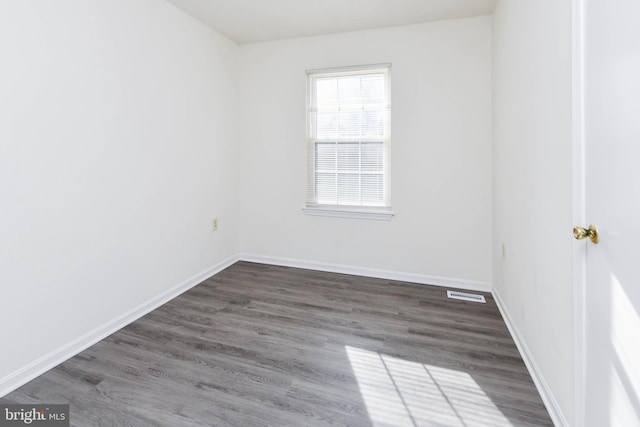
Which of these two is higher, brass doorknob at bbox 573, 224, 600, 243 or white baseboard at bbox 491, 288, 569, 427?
brass doorknob at bbox 573, 224, 600, 243

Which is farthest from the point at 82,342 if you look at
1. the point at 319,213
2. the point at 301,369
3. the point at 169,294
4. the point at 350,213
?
the point at 350,213

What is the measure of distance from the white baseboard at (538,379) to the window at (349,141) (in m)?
1.46

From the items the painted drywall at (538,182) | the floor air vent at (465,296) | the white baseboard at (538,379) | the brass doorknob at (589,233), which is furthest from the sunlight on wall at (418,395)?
the floor air vent at (465,296)

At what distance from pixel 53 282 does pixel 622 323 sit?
2.67 m

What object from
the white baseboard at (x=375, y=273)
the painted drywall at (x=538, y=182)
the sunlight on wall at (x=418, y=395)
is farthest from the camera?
the white baseboard at (x=375, y=273)

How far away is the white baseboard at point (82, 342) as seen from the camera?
1.70 m

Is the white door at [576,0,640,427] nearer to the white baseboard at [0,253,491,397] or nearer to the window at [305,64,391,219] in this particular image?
the white baseboard at [0,253,491,397]

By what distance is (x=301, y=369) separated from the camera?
1.86 meters

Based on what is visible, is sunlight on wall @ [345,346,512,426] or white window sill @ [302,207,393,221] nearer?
sunlight on wall @ [345,346,512,426]

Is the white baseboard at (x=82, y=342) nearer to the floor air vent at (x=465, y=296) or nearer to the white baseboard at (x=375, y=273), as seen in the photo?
the white baseboard at (x=375, y=273)

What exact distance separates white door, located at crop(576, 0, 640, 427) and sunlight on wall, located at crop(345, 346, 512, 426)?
442mm

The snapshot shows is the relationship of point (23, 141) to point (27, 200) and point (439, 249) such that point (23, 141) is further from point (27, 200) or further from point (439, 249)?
point (439, 249)

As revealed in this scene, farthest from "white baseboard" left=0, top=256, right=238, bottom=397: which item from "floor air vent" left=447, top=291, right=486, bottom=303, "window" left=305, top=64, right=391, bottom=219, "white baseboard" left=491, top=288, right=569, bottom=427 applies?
"white baseboard" left=491, top=288, right=569, bottom=427

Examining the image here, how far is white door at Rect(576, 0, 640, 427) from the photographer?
3.01 feet
